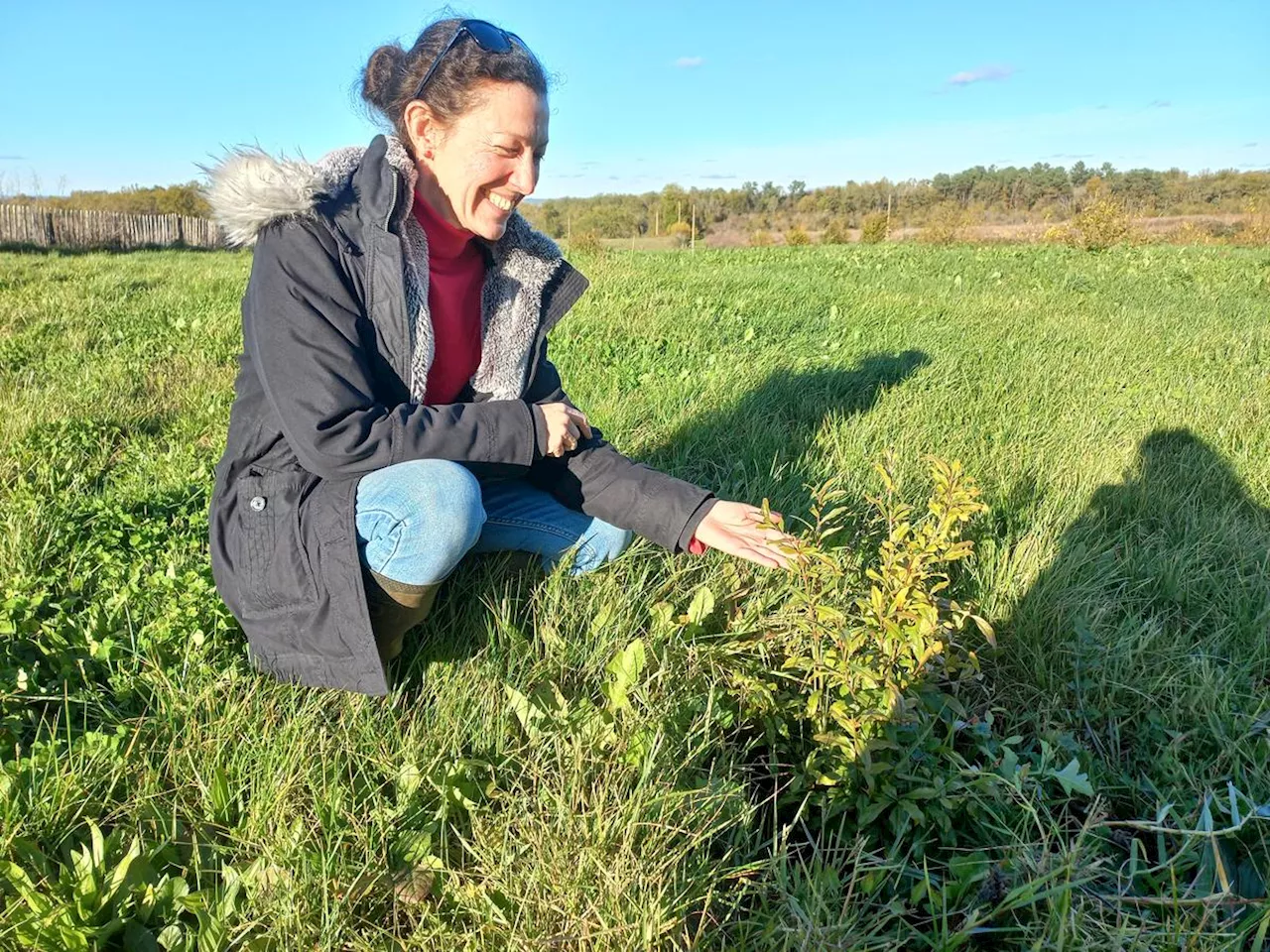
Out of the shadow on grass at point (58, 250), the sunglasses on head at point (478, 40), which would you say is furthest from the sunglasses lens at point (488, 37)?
the shadow on grass at point (58, 250)

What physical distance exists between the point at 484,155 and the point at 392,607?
1.12 m

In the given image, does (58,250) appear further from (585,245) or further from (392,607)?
(392,607)

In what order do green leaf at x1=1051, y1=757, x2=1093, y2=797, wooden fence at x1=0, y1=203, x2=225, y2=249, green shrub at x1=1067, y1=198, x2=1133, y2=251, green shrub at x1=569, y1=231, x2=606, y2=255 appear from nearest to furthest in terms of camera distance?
green leaf at x1=1051, y1=757, x2=1093, y2=797, green shrub at x1=569, y1=231, x2=606, y2=255, green shrub at x1=1067, y1=198, x2=1133, y2=251, wooden fence at x1=0, y1=203, x2=225, y2=249

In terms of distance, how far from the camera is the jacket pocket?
192 centimetres

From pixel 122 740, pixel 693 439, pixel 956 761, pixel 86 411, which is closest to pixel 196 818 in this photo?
pixel 122 740

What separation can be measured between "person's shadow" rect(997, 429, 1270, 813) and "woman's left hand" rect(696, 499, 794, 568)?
809 millimetres

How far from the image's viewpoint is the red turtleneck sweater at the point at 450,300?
2236mm

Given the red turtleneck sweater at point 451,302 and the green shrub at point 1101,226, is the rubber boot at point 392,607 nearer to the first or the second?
the red turtleneck sweater at point 451,302

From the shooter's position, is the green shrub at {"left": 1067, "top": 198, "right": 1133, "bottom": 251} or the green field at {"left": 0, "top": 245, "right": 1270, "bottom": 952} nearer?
the green field at {"left": 0, "top": 245, "right": 1270, "bottom": 952}

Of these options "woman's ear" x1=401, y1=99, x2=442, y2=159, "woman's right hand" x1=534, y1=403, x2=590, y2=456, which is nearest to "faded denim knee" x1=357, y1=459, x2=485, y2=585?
"woman's right hand" x1=534, y1=403, x2=590, y2=456

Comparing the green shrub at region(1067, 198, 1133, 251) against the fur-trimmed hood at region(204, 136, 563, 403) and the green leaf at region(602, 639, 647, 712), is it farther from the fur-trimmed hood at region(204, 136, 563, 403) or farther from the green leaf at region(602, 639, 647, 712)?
the green leaf at region(602, 639, 647, 712)

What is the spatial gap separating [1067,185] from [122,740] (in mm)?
68800

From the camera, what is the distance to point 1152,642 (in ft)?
7.95

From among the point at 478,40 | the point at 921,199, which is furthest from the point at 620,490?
the point at 921,199
